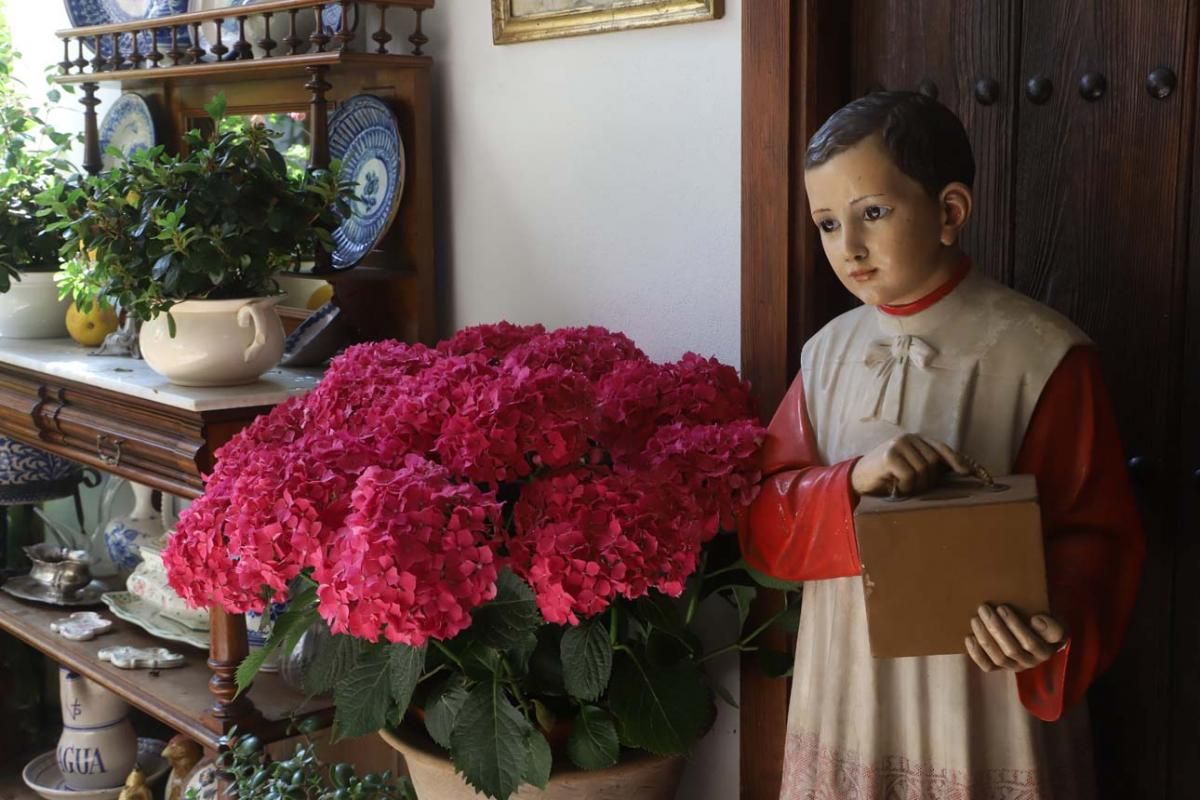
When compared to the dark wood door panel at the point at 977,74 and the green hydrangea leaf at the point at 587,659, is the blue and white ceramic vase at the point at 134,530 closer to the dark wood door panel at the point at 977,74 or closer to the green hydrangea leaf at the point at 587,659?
the green hydrangea leaf at the point at 587,659

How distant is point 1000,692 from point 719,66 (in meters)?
0.77

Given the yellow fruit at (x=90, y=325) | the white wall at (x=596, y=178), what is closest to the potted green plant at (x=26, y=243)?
the yellow fruit at (x=90, y=325)

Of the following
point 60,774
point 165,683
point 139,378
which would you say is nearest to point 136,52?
point 139,378

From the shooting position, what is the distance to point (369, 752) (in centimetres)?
198

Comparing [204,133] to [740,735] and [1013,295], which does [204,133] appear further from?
[1013,295]

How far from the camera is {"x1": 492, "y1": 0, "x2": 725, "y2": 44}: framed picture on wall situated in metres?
1.47

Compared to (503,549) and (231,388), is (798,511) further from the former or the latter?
(231,388)

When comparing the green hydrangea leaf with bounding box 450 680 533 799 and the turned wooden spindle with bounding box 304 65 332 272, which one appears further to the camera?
the turned wooden spindle with bounding box 304 65 332 272

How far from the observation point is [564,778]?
129 centimetres

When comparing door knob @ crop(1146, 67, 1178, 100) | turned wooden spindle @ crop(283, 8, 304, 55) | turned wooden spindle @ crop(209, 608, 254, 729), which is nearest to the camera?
door knob @ crop(1146, 67, 1178, 100)

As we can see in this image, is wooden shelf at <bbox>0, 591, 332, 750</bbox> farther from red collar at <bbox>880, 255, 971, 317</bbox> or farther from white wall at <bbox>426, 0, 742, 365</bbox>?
red collar at <bbox>880, 255, 971, 317</bbox>

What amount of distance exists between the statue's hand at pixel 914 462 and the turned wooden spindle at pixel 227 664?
1.07m

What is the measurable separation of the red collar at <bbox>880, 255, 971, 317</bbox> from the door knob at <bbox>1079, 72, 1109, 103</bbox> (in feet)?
0.86

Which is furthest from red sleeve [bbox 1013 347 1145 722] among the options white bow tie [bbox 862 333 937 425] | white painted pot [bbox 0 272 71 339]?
white painted pot [bbox 0 272 71 339]
